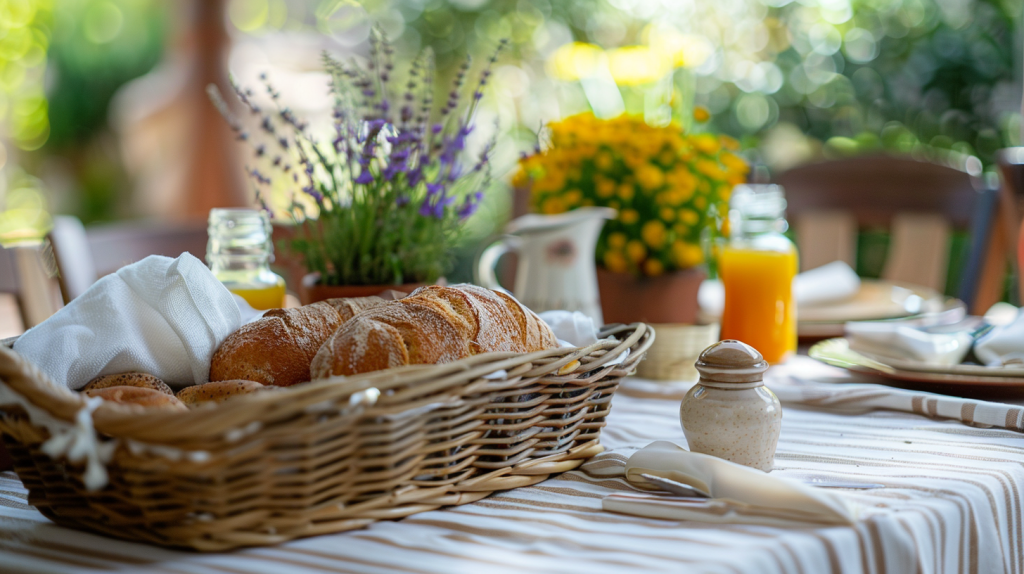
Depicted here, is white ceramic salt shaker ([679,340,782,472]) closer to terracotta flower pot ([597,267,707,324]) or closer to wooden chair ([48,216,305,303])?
terracotta flower pot ([597,267,707,324])

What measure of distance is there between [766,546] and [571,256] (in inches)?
24.4

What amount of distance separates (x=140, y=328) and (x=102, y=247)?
82 cm

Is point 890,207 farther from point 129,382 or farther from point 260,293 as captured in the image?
point 129,382

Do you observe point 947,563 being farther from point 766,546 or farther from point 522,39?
point 522,39

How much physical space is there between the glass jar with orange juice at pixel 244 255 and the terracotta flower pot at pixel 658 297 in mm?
479

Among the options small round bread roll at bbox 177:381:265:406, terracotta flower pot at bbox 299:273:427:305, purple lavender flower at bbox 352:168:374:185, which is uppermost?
purple lavender flower at bbox 352:168:374:185

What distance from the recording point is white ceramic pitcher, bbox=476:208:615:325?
1122 millimetres

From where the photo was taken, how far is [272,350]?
770 mm

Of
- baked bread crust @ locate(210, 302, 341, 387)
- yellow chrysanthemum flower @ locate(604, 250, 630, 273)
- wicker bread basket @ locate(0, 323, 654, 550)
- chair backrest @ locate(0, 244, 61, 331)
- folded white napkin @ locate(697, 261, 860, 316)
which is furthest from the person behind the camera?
folded white napkin @ locate(697, 261, 860, 316)

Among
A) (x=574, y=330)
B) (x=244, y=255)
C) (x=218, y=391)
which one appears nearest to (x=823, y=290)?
(x=574, y=330)

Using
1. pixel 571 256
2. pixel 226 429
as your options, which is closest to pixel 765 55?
pixel 571 256

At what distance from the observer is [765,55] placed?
3.69 metres

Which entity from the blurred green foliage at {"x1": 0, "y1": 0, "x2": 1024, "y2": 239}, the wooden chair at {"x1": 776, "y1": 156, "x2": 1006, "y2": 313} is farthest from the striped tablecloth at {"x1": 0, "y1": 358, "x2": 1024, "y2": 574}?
the blurred green foliage at {"x1": 0, "y1": 0, "x2": 1024, "y2": 239}

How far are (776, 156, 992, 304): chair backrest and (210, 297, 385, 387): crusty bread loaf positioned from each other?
1586 mm
